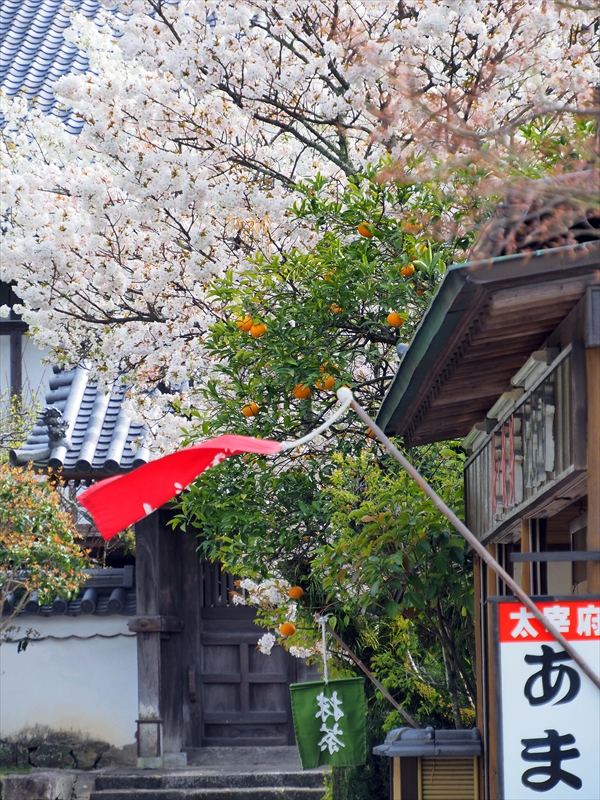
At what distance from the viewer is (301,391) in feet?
22.9

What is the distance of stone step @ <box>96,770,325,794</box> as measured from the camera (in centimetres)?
1185

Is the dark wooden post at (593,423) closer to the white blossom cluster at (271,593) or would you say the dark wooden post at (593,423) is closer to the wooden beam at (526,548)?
the wooden beam at (526,548)

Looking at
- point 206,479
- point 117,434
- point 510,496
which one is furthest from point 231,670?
point 510,496

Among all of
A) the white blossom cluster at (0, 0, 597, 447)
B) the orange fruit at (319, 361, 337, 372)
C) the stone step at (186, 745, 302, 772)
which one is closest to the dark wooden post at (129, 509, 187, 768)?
the stone step at (186, 745, 302, 772)

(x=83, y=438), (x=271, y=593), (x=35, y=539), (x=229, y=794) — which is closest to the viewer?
(x=271, y=593)

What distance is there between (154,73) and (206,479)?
12.1 feet

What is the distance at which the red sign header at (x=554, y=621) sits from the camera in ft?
13.1

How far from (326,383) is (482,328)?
241 centimetres

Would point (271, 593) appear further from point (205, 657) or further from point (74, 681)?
point (74, 681)

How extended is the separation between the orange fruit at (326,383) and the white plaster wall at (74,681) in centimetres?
709

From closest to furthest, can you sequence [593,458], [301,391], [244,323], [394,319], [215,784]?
[593,458] < [394,319] < [301,391] < [244,323] < [215,784]

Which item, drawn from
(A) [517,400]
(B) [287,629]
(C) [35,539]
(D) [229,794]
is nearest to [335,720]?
(B) [287,629]

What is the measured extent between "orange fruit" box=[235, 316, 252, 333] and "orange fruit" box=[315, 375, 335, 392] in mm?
584

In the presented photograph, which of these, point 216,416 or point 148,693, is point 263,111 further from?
point 148,693
